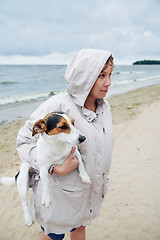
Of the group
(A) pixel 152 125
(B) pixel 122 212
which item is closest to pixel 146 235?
(B) pixel 122 212

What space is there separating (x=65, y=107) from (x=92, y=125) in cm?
30

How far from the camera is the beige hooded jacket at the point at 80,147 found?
171 centimetres

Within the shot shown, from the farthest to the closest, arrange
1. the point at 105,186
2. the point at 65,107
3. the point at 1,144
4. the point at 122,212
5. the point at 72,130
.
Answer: the point at 1,144 → the point at 122,212 → the point at 105,186 → the point at 65,107 → the point at 72,130

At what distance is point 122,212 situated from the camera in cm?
367

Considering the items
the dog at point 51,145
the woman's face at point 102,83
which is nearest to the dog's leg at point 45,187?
the dog at point 51,145

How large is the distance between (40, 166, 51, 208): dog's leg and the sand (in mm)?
1893

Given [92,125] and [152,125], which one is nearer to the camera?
[92,125]

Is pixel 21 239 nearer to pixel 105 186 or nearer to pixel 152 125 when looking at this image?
pixel 105 186

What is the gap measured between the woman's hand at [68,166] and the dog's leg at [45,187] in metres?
0.09

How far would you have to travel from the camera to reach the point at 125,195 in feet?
13.5

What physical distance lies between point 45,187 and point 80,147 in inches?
18.3

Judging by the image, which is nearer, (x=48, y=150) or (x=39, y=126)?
(x=39, y=126)

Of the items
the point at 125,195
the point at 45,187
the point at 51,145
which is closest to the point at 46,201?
the point at 45,187

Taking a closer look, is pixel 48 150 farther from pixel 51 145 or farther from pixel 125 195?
pixel 125 195
